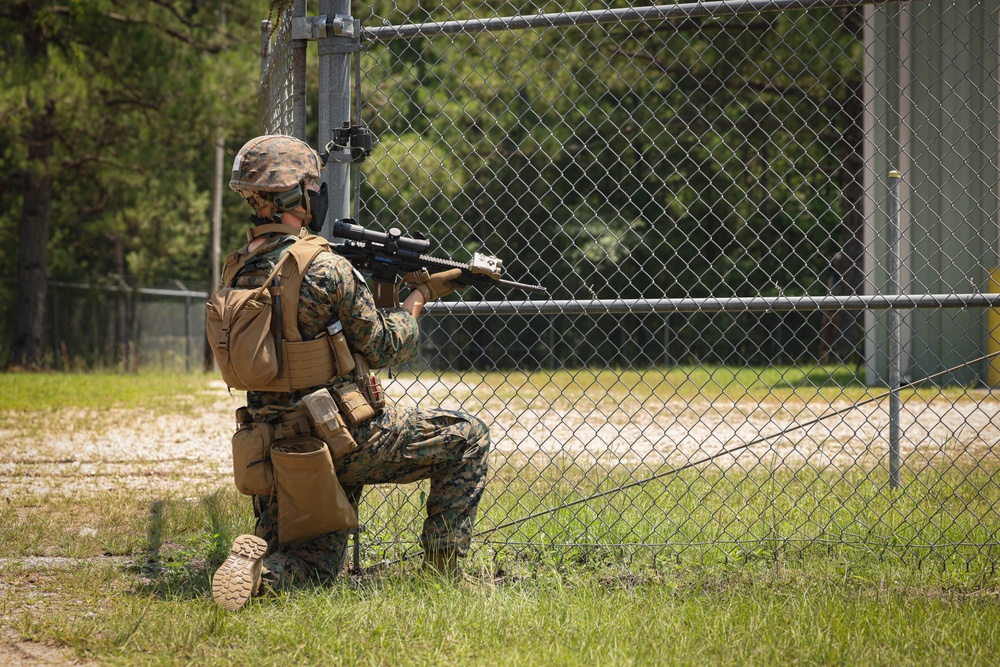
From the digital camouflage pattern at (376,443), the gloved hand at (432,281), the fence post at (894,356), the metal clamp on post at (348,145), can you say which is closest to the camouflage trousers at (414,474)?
the digital camouflage pattern at (376,443)

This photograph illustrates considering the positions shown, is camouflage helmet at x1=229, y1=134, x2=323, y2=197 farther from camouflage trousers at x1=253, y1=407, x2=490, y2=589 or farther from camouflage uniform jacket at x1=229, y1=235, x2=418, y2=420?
camouflage trousers at x1=253, y1=407, x2=490, y2=589

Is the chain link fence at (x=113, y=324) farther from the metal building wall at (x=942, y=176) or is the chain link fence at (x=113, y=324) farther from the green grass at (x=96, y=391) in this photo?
the metal building wall at (x=942, y=176)

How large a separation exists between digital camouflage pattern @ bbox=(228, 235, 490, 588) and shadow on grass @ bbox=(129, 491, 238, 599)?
1.39 ft

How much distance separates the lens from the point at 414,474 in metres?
3.54

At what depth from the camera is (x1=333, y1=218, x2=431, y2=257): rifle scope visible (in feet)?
11.3

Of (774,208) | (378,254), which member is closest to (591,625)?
(378,254)

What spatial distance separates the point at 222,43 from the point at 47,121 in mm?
3483

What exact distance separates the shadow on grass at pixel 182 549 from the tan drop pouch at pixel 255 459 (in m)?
0.54

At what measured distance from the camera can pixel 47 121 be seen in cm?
1648

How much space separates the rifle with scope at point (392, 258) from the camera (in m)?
3.46

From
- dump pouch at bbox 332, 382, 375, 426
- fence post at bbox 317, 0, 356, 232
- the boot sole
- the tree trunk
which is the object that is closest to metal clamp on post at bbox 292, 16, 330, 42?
fence post at bbox 317, 0, 356, 232

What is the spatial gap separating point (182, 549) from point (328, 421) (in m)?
1.59

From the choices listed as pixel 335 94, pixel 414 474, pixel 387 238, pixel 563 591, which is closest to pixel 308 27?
pixel 335 94

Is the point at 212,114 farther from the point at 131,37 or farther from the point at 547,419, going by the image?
the point at 547,419
